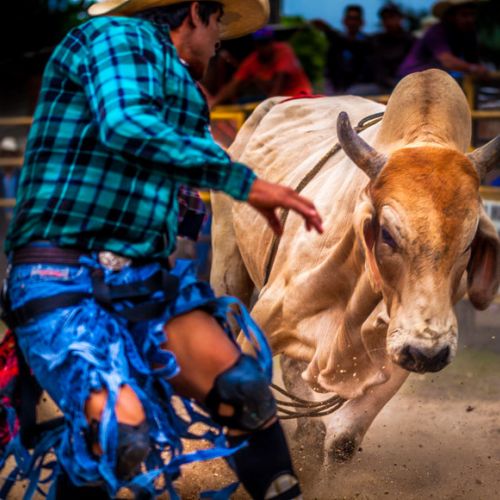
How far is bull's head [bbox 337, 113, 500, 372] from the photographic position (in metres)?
3.39

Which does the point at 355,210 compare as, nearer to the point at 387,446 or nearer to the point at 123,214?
the point at 123,214

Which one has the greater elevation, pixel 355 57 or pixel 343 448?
pixel 355 57

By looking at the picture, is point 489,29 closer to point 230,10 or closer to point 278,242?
point 278,242

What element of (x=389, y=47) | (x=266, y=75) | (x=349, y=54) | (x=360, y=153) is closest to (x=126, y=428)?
(x=360, y=153)

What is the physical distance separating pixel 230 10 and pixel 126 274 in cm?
105

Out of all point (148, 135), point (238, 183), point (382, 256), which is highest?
point (148, 135)

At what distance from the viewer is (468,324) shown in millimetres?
7211

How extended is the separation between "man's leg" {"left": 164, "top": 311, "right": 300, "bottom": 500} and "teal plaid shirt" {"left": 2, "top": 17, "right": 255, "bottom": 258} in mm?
255

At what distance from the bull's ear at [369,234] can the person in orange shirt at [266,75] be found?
14.2 ft

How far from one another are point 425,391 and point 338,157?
210cm

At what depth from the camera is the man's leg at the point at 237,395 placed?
8.69ft

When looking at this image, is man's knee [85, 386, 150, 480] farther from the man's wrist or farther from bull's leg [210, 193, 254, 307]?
bull's leg [210, 193, 254, 307]

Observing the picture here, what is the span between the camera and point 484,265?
3914 millimetres

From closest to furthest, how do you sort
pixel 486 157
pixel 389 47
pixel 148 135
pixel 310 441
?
1. pixel 148 135
2. pixel 486 157
3. pixel 310 441
4. pixel 389 47
